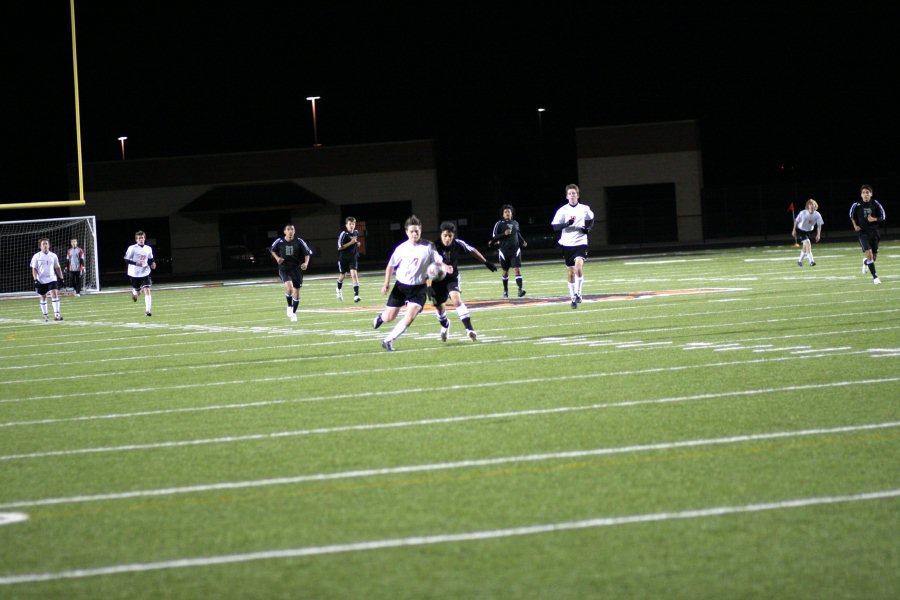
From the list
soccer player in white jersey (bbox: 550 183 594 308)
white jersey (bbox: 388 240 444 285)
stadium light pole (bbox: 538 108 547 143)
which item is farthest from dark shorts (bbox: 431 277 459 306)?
stadium light pole (bbox: 538 108 547 143)

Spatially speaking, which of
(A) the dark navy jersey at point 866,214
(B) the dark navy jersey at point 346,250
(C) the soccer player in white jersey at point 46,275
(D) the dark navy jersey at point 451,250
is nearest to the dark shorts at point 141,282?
(C) the soccer player in white jersey at point 46,275

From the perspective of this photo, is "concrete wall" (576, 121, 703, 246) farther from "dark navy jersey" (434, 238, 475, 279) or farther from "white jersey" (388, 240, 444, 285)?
"white jersey" (388, 240, 444, 285)

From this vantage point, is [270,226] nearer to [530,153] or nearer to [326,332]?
[530,153]

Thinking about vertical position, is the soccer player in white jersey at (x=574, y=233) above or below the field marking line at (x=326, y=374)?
above

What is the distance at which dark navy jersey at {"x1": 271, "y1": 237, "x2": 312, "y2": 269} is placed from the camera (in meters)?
24.9

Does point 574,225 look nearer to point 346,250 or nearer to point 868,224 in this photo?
point 868,224

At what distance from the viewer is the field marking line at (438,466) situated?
297 inches

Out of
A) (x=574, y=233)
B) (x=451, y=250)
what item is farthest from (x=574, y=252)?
(x=451, y=250)

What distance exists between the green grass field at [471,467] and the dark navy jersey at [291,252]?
721 centimetres

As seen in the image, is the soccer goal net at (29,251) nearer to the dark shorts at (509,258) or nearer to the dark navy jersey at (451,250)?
the dark shorts at (509,258)

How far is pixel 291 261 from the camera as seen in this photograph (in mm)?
24922

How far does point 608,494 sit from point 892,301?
14247 millimetres

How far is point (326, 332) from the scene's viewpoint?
20078 mm

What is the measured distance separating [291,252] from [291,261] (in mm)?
312
